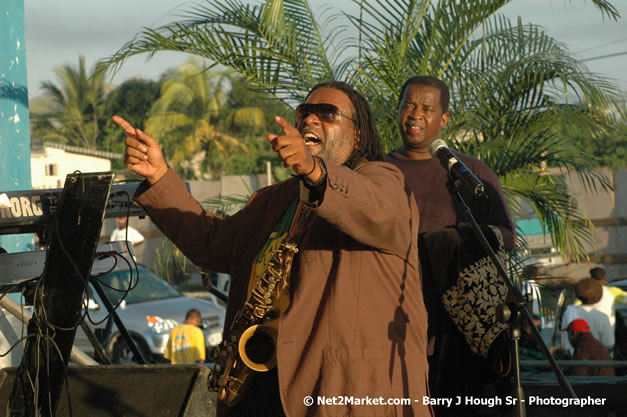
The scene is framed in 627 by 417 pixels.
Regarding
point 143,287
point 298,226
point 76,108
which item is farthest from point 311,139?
point 76,108

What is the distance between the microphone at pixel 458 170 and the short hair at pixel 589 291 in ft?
21.4

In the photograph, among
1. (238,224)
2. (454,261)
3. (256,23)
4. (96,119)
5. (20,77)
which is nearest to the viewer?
(238,224)

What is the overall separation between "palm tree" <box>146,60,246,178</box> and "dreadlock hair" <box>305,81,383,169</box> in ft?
112

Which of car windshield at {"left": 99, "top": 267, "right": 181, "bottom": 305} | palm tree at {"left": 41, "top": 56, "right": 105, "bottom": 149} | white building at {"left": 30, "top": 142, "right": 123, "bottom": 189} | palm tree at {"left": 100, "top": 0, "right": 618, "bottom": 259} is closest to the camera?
palm tree at {"left": 100, "top": 0, "right": 618, "bottom": 259}

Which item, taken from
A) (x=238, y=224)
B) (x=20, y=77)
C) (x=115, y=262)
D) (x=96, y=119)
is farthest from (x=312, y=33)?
(x=96, y=119)

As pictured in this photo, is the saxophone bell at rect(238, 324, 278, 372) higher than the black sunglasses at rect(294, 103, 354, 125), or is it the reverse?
the black sunglasses at rect(294, 103, 354, 125)

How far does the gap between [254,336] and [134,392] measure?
1034mm

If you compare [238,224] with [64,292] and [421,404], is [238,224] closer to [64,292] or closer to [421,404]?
[64,292]

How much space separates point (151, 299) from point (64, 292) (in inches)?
384

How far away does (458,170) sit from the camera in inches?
125

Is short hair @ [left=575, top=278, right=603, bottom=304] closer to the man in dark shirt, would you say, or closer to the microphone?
the man in dark shirt

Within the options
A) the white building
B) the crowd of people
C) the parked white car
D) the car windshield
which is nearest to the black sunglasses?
the crowd of people

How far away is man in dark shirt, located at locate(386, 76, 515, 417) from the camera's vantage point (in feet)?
12.9

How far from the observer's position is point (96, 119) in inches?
1660
